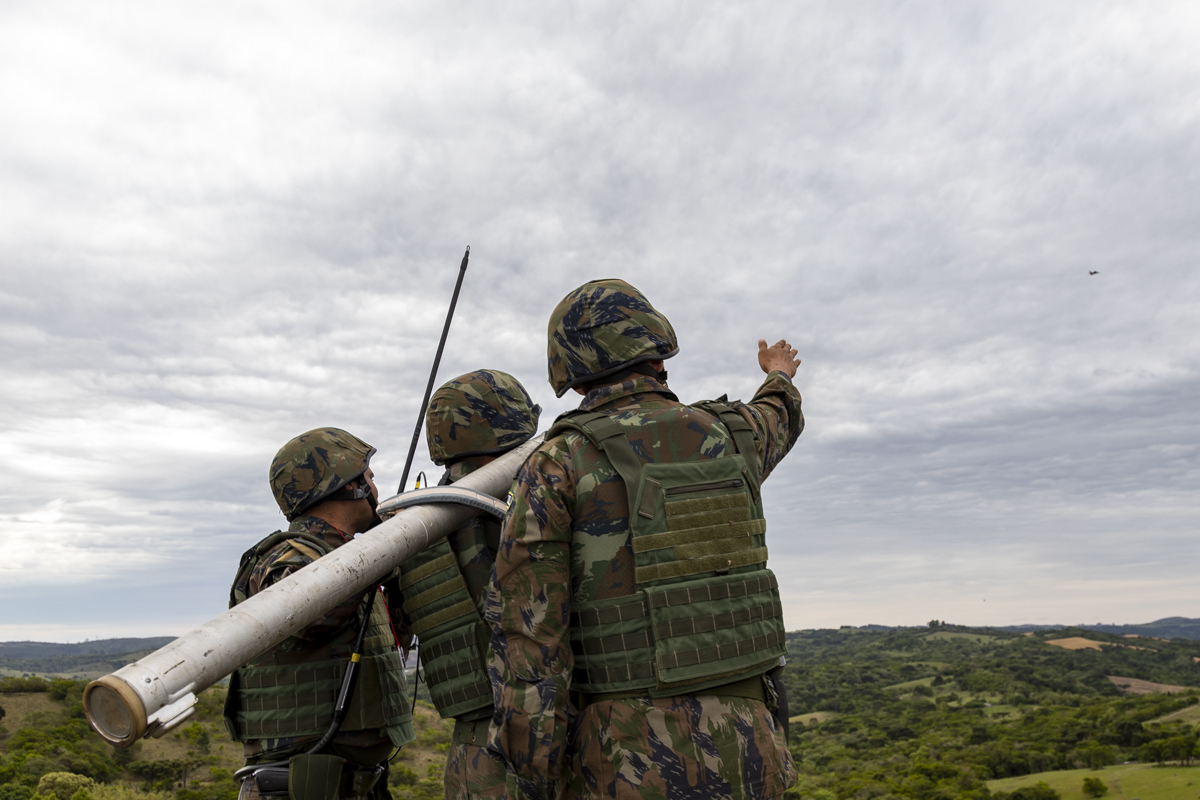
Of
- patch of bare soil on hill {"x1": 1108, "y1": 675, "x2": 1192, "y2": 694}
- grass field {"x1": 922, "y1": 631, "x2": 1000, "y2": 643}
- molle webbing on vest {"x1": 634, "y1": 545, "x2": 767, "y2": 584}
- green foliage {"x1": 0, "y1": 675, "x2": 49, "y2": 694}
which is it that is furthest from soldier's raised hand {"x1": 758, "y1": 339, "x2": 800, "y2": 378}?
grass field {"x1": 922, "y1": 631, "x2": 1000, "y2": 643}

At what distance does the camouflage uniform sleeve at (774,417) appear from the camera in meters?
4.68

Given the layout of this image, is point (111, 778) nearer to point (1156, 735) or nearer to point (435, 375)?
point (435, 375)

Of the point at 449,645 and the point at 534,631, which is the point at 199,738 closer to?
the point at 449,645

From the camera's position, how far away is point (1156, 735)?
4338 cm

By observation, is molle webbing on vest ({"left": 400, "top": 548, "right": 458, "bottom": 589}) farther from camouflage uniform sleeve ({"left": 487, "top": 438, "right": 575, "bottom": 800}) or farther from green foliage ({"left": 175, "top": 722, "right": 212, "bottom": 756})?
green foliage ({"left": 175, "top": 722, "right": 212, "bottom": 756})

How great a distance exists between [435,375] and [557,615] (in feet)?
13.6

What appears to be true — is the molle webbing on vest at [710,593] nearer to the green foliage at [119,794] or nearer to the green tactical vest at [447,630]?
the green tactical vest at [447,630]

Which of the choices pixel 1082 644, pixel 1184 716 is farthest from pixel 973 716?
pixel 1082 644

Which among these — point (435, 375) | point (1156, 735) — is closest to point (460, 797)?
point (435, 375)

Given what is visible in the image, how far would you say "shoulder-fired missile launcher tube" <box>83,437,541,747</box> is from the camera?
290 centimetres

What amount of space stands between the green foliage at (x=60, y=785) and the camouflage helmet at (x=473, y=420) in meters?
21.2

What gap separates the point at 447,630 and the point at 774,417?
2.69m

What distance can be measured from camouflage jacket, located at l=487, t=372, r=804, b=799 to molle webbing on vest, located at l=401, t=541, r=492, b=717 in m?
1.43

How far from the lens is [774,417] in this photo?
194 inches
